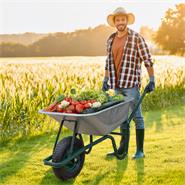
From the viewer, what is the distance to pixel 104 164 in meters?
4.96

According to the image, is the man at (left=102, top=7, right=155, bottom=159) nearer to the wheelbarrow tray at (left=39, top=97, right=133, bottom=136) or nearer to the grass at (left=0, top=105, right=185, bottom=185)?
the grass at (left=0, top=105, right=185, bottom=185)

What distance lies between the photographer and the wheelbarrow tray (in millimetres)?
4039

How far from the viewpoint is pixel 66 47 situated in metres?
27.2

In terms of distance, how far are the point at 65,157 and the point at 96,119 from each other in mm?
529

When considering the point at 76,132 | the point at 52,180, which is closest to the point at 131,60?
the point at 76,132

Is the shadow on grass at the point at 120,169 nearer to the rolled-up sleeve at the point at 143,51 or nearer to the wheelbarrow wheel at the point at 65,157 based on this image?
the wheelbarrow wheel at the point at 65,157

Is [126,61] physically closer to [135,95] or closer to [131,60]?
[131,60]

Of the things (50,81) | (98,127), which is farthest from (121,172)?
(50,81)

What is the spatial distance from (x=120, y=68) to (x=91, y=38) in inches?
825

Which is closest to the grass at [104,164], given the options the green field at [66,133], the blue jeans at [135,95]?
the green field at [66,133]

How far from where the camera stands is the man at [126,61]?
16.3 ft

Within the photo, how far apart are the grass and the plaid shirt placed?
899mm

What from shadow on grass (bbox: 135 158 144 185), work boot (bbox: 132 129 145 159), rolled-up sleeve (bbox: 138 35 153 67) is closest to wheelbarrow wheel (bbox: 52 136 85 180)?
shadow on grass (bbox: 135 158 144 185)

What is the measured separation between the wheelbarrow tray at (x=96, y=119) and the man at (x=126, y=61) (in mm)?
471
